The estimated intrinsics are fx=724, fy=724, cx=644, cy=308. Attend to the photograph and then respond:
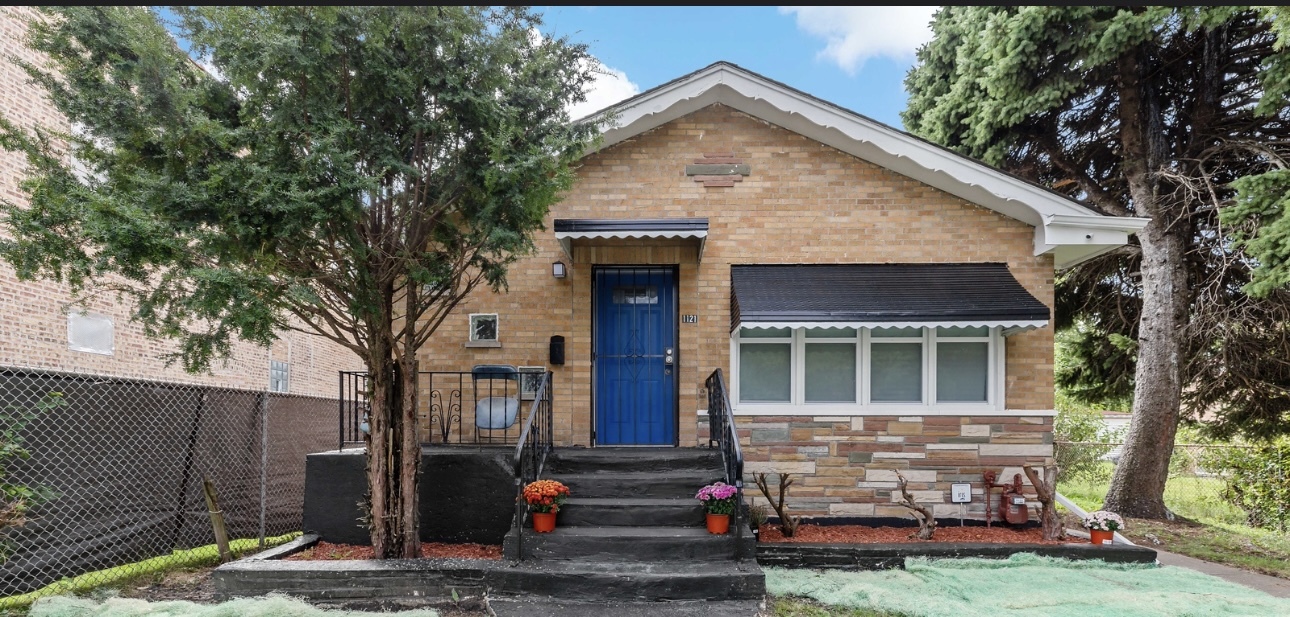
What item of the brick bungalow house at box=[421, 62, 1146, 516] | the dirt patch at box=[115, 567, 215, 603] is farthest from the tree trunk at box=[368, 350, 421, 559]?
the brick bungalow house at box=[421, 62, 1146, 516]

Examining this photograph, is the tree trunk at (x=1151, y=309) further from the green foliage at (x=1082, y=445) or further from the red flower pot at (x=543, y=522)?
the red flower pot at (x=543, y=522)

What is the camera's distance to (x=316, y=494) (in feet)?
23.7

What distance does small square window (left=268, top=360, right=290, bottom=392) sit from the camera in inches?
574

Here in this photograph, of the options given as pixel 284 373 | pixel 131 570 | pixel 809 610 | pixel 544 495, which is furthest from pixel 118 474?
pixel 284 373

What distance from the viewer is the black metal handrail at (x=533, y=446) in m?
6.09

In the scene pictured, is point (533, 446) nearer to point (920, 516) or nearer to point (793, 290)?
point (793, 290)

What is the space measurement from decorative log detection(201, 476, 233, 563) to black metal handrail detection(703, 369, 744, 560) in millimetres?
4744

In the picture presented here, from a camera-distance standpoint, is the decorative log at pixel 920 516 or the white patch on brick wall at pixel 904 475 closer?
the decorative log at pixel 920 516

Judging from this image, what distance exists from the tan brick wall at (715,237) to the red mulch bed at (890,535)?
5.07ft

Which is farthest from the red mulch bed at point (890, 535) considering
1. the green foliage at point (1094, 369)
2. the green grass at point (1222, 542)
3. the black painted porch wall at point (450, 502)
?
the green foliage at point (1094, 369)

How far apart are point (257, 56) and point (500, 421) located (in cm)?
430

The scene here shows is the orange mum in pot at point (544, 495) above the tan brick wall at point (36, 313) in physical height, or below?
below

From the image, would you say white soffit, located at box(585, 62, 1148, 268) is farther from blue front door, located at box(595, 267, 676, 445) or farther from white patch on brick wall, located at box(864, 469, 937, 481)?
white patch on brick wall, located at box(864, 469, 937, 481)

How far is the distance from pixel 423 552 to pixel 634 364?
3052mm
